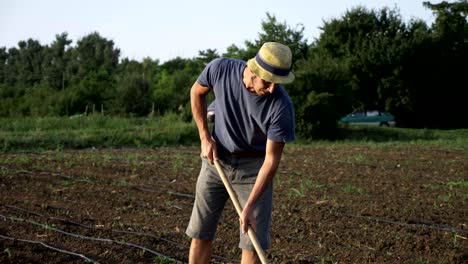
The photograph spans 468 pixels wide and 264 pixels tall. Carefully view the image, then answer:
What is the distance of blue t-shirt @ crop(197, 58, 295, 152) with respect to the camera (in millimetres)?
3576

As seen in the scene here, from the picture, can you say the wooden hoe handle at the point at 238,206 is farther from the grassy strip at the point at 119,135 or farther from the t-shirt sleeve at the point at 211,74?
the grassy strip at the point at 119,135

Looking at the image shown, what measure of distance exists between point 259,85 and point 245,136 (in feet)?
1.20

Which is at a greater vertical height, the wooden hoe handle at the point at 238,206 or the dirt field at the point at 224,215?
the wooden hoe handle at the point at 238,206

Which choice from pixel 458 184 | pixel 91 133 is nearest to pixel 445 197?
pixel 458 184

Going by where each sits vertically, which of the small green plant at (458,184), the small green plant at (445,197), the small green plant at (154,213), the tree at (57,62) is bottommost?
the small green plant at (458,184)

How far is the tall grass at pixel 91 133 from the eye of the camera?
15.6 m

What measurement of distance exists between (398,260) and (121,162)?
734cm

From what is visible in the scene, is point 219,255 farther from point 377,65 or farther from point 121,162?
point 377,65

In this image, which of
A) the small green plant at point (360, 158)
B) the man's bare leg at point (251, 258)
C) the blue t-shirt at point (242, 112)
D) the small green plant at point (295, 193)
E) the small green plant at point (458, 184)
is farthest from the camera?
the small green plant at point (360, 158)

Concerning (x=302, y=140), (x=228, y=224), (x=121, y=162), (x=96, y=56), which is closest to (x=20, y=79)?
(x=96, y=56)

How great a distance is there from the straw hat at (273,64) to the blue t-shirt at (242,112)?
0.13m

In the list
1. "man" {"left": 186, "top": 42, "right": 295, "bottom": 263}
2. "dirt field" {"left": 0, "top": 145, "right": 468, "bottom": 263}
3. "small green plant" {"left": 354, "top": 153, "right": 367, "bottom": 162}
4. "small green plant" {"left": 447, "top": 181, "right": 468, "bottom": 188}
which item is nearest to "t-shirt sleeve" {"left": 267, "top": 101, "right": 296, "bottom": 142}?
"man" {"left": 186, "top": 42, "right": 295, "bottom": 263}

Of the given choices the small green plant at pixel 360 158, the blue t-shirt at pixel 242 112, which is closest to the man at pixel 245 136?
the blue t-shirt at pixel 242 112

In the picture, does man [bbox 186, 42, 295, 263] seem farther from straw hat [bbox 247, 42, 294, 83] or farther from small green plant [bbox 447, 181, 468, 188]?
small green plant [bbox 447, 181, 468, 188]
